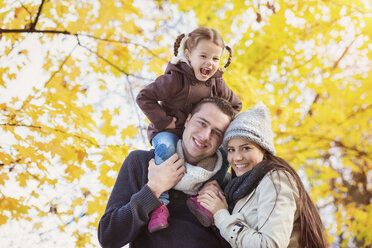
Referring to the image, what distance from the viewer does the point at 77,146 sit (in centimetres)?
264

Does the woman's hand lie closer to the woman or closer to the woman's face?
the woman

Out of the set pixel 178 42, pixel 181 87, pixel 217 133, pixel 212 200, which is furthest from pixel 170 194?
pixel 178 42

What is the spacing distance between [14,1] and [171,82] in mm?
1565

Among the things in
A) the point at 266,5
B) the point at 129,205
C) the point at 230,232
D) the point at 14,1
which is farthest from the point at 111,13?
the point at 266,5

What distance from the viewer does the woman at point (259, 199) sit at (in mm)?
1602

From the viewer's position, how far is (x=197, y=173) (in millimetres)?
2002

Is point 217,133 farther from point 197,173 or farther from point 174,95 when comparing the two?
point 174,95

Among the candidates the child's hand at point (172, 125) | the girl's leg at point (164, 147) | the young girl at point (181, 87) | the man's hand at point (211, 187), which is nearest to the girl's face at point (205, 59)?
the young girl at point (181, 87)

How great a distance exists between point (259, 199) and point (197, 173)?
1.38ft

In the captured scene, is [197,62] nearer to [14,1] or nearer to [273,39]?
[14,1]

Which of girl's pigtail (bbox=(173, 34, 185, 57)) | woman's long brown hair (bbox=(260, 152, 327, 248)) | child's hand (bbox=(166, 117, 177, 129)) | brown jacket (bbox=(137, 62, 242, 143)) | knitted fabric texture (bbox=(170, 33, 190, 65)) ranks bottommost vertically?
woman's long brown hair (bbox=(260, 152, 327, 248))

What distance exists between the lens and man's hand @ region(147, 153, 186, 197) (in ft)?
6.35

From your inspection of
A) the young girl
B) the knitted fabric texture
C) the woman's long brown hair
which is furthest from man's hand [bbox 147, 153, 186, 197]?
the knitted fabric texture

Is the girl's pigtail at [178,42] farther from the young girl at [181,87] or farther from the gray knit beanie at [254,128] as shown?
the gray knit beanie at [254,128]
